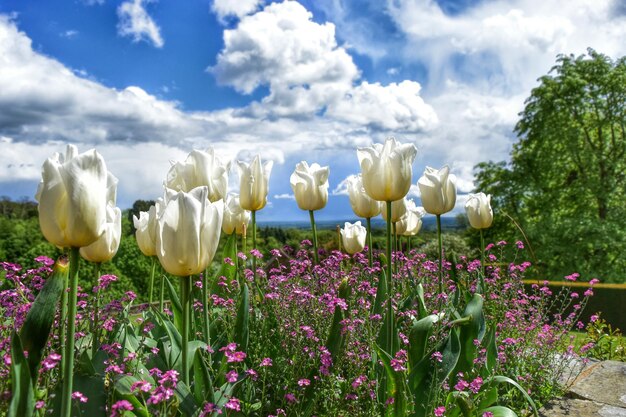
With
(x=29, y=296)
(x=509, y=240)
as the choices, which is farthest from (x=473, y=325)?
(x=509, y=240)

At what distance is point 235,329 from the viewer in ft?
9.64

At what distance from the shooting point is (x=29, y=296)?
303 cm

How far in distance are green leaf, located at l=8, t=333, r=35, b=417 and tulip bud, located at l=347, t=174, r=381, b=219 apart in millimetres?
2927

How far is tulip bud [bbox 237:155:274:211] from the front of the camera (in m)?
3.86

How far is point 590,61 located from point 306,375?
74.5ft

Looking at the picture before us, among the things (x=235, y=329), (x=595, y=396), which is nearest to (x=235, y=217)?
(x=235, y=329)

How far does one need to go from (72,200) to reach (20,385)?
2.19 ft

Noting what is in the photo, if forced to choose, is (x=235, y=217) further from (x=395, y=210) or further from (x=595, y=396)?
(x=595, y=396)

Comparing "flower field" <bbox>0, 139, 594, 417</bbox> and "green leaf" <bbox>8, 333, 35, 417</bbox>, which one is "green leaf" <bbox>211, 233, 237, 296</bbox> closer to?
"flower field" <bbox>0, 139, 594, 417</bbox>

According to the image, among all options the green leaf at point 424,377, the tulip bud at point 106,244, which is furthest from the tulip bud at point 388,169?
the tulip bud at point 106,244

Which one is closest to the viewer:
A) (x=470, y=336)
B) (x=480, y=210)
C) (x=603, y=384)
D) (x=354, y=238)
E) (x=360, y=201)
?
(x=470, y=336)

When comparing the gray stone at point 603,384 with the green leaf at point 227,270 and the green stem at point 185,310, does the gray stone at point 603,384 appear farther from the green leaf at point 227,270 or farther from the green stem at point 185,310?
the green stem at point 185,310

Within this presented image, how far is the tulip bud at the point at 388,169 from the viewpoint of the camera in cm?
309

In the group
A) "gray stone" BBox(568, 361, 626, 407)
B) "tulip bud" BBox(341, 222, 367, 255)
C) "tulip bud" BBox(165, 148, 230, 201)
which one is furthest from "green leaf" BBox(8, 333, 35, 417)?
"gray stone" BBox(568, 361, 626, 407)
